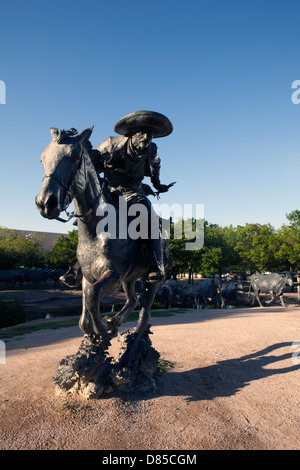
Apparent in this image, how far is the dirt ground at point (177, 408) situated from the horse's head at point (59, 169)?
255cm

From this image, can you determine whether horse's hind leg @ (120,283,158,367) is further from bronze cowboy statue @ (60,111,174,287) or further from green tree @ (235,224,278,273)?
green tree @ (235,224,278,273)

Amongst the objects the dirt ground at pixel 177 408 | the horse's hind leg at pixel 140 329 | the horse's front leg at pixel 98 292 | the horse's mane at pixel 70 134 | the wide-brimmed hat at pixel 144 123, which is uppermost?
the wide-brimmed hat at pixel 144 123

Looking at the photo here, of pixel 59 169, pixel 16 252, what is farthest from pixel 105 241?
pixel 16 252

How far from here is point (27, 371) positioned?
5.50 meters

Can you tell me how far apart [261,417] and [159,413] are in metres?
1.41

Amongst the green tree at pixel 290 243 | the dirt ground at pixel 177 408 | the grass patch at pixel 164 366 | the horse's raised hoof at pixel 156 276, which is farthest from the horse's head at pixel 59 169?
the green tree at pixel 290 243

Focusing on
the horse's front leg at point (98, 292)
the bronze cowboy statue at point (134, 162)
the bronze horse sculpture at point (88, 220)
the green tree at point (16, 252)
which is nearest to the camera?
the bronze horse sculpture at point (88, 220)

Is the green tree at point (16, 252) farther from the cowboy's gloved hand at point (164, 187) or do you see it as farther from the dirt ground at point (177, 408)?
the cowboy's gloved hand at point (164, 187)

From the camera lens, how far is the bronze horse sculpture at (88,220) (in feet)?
9.87

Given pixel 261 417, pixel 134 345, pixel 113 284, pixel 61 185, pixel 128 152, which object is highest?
pixel 128 152

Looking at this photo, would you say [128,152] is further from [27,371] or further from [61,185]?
[27,371]

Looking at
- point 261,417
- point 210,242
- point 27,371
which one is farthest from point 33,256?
point 261,417

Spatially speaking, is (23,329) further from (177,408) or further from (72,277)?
(177,408)
